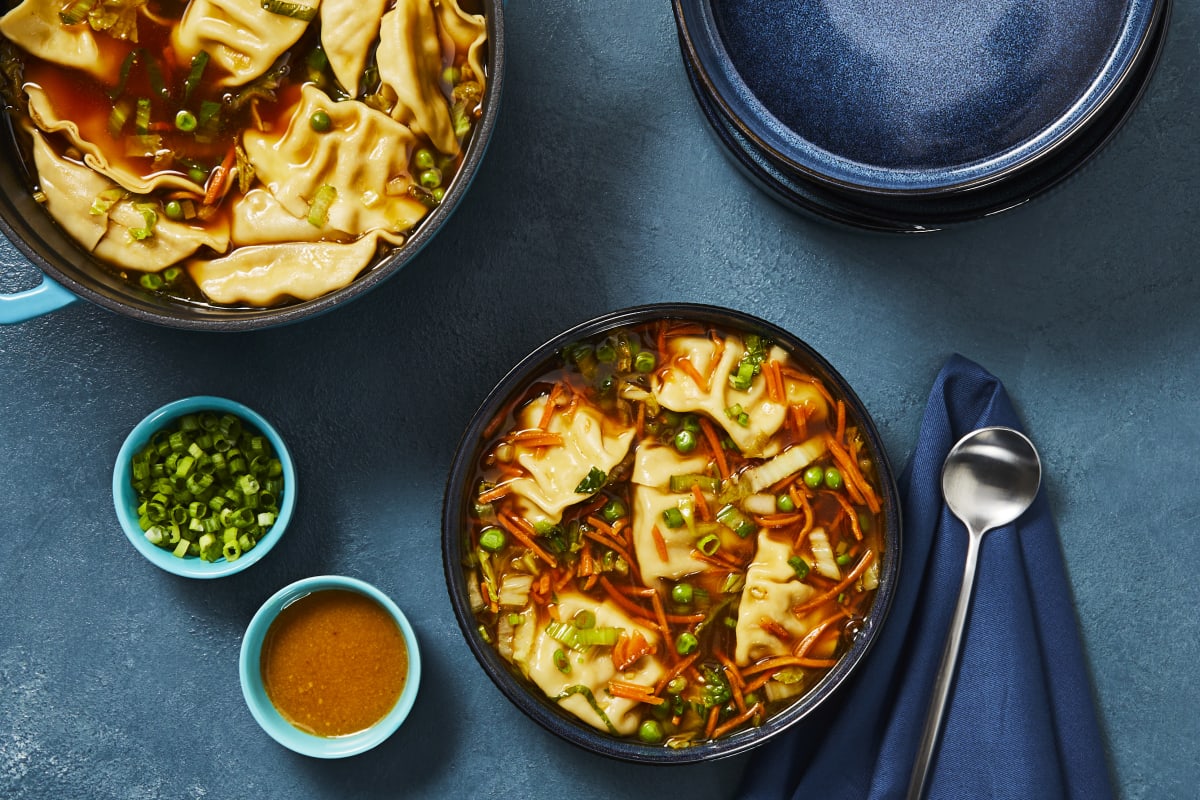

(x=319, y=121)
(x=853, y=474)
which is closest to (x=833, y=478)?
(x=853, y=474)

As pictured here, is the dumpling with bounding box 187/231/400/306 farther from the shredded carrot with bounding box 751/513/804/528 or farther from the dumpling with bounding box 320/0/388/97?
the shredded carrot with bounding box 751/513/804/528

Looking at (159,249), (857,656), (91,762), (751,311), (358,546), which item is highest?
(751,311)

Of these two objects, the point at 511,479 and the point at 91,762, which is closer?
the point at 511,479

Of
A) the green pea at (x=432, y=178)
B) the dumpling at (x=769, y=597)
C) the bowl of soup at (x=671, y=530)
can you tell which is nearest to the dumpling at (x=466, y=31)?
the green pea at (x=432, y=178)

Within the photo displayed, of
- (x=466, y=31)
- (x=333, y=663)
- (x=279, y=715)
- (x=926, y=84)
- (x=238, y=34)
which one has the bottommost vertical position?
(x=279, y=715)

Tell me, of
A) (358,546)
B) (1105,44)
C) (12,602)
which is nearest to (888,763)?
(358,546)

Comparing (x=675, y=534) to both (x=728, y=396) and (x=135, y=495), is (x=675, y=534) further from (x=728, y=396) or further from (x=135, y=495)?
(x=135, y=495)

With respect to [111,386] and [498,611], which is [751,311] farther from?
[111,386]
